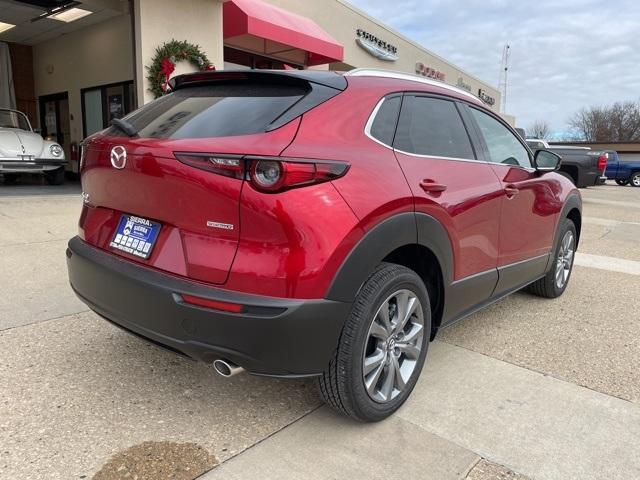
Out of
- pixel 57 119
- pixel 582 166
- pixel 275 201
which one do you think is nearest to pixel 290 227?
pixel 275 201

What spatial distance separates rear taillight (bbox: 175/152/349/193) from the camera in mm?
2072

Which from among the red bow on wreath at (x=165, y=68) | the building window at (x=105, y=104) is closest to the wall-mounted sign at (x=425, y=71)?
the building window at (x=105, y=104)

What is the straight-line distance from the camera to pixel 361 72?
2.75 metres

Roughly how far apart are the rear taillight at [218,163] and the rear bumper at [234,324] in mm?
488

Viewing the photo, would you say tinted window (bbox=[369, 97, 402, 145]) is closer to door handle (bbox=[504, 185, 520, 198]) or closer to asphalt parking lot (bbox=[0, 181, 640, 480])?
door handle (bbox=[504, 185, 520, 198])

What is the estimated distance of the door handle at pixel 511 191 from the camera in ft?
11.4

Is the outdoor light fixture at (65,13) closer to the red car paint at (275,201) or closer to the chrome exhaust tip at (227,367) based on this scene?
the red car paint at (275,201)

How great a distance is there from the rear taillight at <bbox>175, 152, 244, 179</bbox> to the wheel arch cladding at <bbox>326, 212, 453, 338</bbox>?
60 centimetres

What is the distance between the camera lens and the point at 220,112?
2.45 meters

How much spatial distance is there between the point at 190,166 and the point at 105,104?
11048 mm

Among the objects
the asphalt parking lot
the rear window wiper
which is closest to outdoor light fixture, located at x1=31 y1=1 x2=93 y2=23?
the asphalt parking lot

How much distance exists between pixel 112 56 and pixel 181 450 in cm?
1109

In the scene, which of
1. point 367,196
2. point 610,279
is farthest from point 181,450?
point 610,279

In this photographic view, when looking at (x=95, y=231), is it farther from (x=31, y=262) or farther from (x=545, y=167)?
(x=545, y=167)
